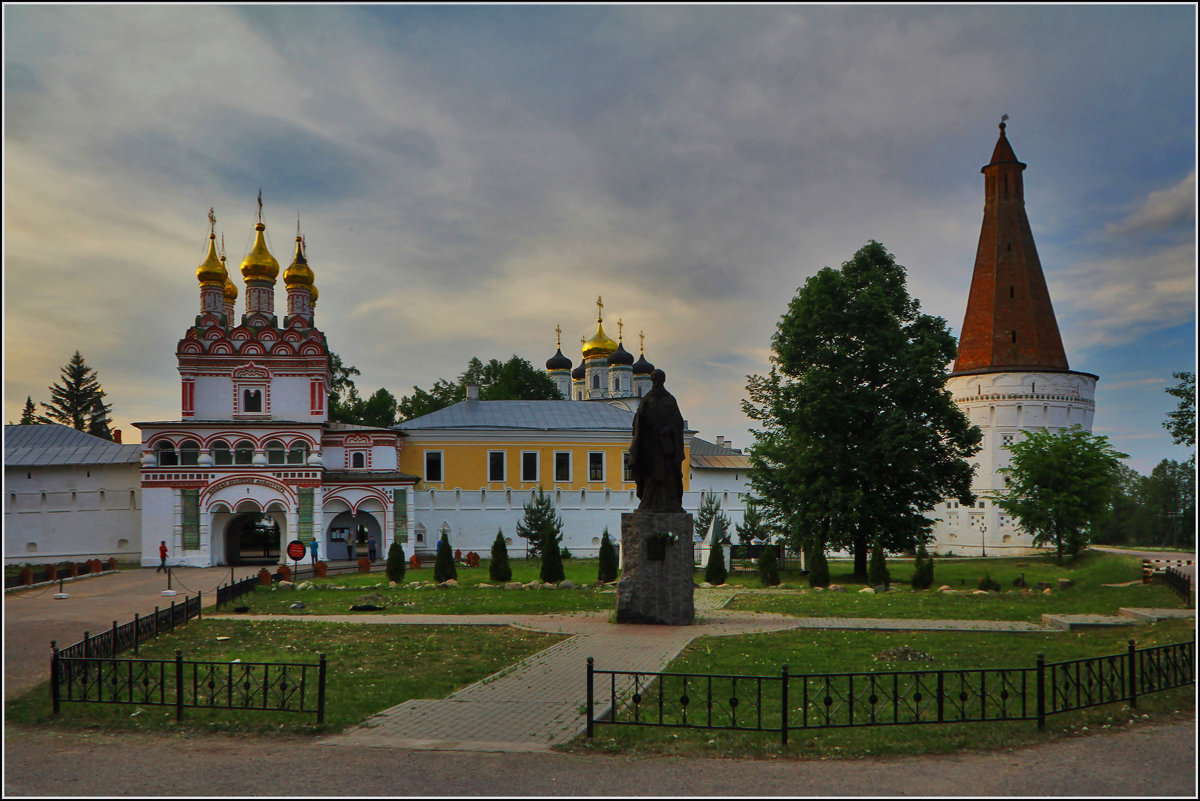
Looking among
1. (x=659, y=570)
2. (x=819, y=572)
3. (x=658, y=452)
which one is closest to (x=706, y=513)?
(x=819, y=572)

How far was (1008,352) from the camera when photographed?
44.9 m

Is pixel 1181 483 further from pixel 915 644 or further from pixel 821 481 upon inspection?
pixel 915 644

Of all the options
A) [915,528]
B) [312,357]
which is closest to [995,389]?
[915,528]

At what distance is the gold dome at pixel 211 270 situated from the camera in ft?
121

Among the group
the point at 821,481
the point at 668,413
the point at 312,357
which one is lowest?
the point at 821,481

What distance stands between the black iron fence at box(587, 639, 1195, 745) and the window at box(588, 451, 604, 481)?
3135 centimetres

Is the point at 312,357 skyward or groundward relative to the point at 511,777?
skyward

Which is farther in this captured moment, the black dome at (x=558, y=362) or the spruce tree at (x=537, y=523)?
the black dome at (x=558, y=362)

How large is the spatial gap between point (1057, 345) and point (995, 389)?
4026mm

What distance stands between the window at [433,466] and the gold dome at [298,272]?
31.5ft

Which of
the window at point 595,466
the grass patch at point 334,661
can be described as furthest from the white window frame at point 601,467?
the grass patch at point 334,661

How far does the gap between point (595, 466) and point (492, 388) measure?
23.5 metres

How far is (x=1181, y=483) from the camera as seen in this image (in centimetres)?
6391

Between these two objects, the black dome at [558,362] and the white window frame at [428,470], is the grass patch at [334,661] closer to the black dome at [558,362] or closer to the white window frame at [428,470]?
the white window frame at [428,470]
